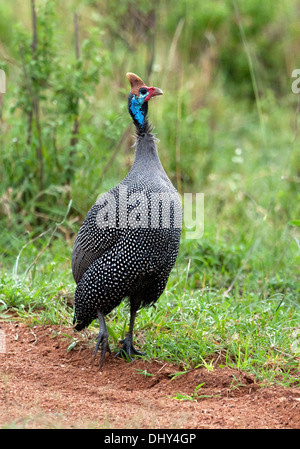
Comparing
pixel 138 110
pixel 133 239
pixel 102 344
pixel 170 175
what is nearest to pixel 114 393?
pixel 102 344

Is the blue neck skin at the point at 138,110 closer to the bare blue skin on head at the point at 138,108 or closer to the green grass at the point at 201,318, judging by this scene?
the bare blue skin on head at the point at 138,108

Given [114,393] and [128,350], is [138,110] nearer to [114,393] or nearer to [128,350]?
[128,350]

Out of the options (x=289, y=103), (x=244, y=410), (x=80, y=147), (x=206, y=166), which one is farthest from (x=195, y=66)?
(x=244, y=410)

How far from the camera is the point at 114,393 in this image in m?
3.11

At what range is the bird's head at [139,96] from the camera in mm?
3391

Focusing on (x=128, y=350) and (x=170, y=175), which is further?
(x=170, y=175)

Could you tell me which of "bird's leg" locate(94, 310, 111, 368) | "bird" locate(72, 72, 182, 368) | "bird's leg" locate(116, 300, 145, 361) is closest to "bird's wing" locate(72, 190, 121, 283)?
"bird" locate(72, 72, 182, 368)

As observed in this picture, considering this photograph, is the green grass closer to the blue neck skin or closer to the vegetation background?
the vegetation background

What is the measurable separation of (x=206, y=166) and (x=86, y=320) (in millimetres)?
3335

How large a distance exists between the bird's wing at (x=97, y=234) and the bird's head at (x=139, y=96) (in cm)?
43

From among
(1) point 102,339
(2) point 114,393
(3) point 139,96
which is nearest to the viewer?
(2) point 114,393

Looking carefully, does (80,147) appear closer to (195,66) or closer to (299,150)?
(299,150)

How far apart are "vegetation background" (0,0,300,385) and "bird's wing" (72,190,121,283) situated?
461 millimetres

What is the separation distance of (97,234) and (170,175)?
2.43 metres
